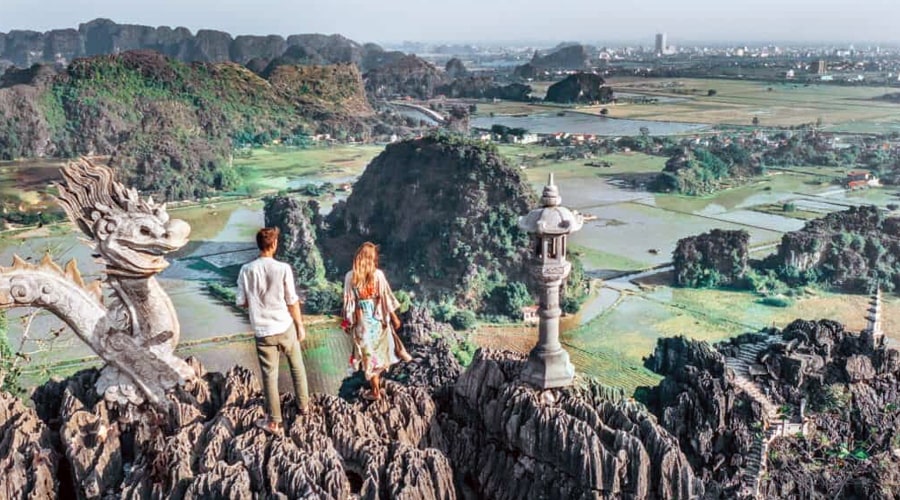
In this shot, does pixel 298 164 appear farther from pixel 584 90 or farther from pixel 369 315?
pixel 369 315

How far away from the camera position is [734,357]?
1016cm

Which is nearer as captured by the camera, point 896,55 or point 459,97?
point 896,55

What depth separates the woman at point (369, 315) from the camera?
412 centimetres

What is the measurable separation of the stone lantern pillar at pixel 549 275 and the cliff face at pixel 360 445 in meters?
0.09

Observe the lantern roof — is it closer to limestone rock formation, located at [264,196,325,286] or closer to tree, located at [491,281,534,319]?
tree, located at [491,281,534,319]

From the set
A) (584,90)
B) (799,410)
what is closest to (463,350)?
(799,410)

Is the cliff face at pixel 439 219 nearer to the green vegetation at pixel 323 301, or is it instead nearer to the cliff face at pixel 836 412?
the green vegetation at pixel 323 301

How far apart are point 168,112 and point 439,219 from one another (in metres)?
16.8

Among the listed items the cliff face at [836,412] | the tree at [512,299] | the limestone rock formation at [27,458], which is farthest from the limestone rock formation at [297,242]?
the limestone rock formation at [27,458]

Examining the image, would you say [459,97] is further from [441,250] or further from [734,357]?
[734,357]

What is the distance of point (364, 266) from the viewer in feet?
13.4

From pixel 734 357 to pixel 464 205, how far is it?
358 inches

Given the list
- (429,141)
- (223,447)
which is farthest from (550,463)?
(429,141)

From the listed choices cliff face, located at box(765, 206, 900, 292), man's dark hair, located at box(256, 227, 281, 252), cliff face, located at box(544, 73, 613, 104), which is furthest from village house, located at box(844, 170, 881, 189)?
man's dark hair, located at box(256, 227, 281, 252)
